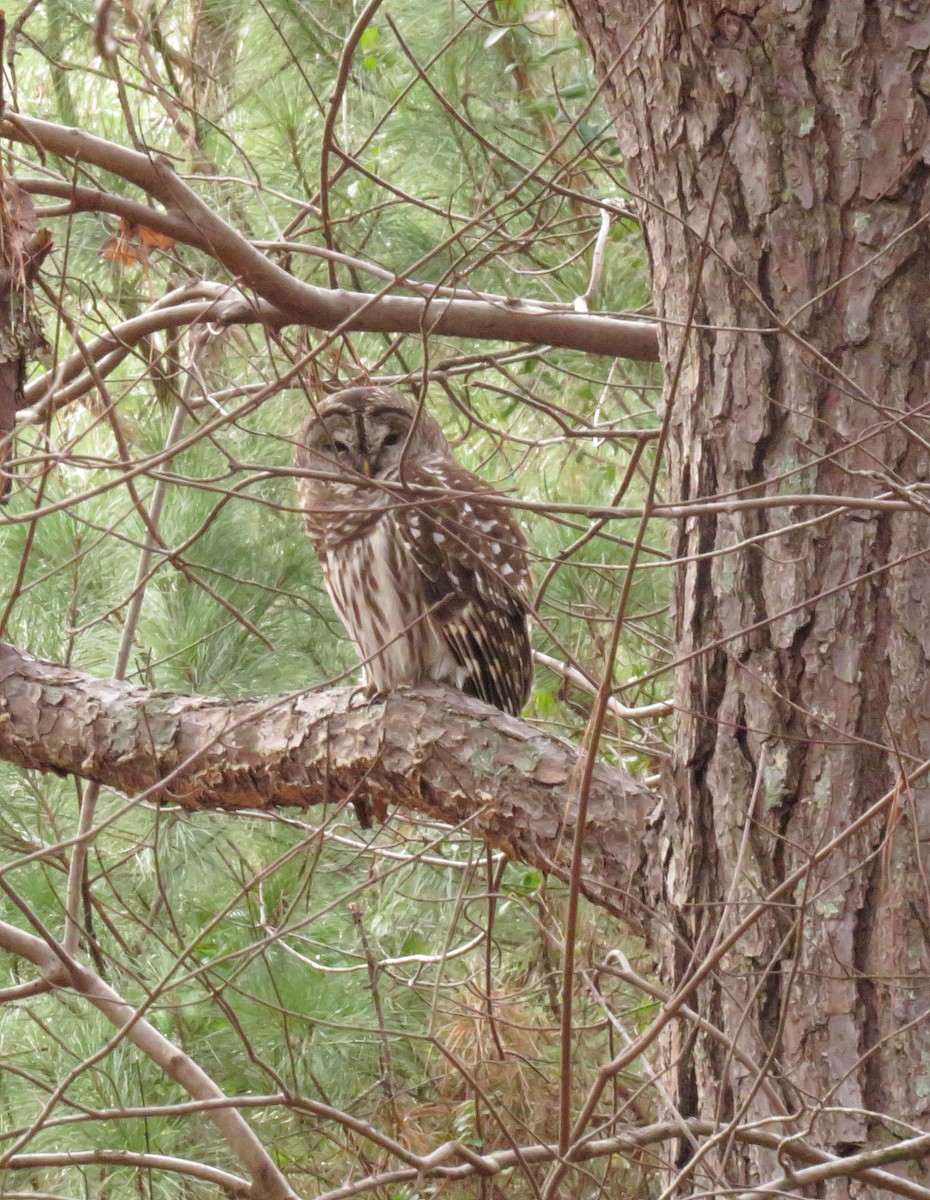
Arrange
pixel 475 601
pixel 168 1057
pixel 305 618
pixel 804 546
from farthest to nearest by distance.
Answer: pixel 305 618 → pixel 475 601 → pixel 168 1057 → pixel 804 546

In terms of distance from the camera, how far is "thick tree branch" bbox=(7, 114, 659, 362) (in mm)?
2490

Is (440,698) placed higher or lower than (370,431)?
lower

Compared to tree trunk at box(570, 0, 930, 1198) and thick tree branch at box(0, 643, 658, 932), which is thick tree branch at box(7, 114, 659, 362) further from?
thick tree branch at box(0, 643, 658, 932)

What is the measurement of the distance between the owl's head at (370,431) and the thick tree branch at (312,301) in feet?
2.68

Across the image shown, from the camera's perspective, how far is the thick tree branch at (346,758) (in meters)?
2.42

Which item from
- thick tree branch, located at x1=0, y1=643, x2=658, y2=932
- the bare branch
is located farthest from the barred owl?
the bare branch

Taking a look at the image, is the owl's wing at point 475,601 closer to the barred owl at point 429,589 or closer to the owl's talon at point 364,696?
the barred owl at point 429,589

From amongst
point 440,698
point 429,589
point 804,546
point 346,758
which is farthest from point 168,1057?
point 429,589

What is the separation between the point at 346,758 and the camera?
2.77 m

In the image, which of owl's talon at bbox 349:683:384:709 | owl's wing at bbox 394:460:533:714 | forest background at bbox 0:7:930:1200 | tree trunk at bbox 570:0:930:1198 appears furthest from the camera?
owl's wing at bbox 394:460:533:714

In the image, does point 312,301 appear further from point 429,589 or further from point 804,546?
point 804,546

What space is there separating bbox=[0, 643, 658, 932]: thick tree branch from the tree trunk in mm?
192

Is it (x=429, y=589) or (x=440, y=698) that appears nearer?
(x=440, y=698)

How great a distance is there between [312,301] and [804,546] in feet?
3.57
